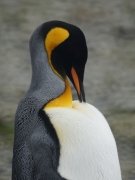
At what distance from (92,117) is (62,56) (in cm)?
38

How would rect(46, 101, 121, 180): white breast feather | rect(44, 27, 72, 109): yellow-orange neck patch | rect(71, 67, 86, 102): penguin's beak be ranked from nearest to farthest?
rect(46, 101, 121, 180): white breast feather → rect(44, 27, 72, 109): yellow-orange neck patch → rect(71, 67, 86, 102): penguin's beak

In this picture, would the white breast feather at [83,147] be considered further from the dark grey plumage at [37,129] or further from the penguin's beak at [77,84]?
the penguin's beak at [77,84]

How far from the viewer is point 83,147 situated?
12.3 feet

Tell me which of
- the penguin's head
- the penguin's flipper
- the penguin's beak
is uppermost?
the penguin's head

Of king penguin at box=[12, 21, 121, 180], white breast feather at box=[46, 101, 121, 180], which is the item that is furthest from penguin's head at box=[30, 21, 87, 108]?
white breast feather at box=[46, 101, 121, 180]

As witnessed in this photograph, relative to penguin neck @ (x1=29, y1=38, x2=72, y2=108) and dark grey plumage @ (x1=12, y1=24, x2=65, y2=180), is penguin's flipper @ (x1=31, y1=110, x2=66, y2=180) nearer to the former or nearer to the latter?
A: dark grey plumage @ (x1=12, y1=24, x2=65, y2=180)

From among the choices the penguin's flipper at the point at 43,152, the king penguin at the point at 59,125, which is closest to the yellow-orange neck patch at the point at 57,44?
the king penguin at the point at 59,125

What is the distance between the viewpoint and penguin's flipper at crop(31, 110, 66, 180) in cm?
374

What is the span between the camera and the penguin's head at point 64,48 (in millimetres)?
3910

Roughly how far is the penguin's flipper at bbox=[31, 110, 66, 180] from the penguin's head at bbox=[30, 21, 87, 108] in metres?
0.36

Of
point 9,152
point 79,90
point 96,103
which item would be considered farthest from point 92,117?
point 96,103

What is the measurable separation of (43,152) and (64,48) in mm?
600

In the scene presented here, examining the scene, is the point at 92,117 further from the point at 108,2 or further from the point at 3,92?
the point at 108,2

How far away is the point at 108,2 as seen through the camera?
8.58m
